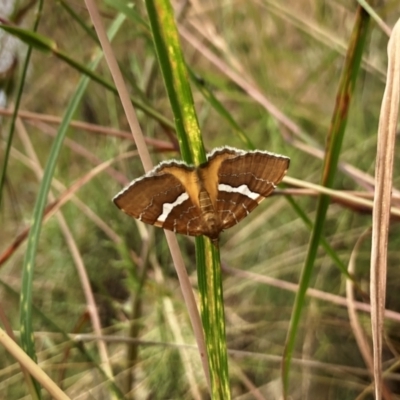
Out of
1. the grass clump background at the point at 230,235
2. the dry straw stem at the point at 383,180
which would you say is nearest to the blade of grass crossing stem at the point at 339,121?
the dry straw stem at the point at 383,180

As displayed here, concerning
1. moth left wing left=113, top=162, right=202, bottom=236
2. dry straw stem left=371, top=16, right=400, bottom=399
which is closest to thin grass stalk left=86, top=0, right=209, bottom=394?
moth left wing left=113, top=162, right=202, bottom=236

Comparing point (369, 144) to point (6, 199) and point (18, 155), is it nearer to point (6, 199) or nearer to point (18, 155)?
point (18, 155)

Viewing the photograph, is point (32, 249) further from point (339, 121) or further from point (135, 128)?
point (339, 121)

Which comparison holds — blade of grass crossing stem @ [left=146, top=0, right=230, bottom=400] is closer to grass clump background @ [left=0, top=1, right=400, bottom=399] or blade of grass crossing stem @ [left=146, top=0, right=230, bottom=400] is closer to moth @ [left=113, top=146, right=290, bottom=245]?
moth @ [left=113, top=146, right=290, bottom=245]

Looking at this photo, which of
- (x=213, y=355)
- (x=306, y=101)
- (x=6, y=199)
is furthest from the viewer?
(x=6, y=199)

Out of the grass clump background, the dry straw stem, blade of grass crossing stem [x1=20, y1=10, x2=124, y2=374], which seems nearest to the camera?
the dry straw stem

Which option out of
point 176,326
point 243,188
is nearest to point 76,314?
point 176,326
